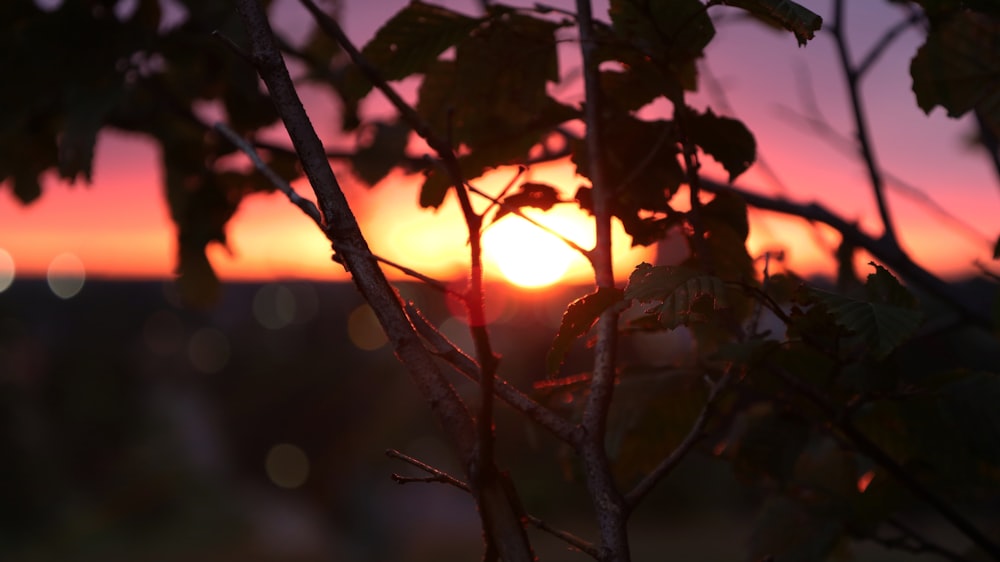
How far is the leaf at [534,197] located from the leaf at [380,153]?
5.35 ft

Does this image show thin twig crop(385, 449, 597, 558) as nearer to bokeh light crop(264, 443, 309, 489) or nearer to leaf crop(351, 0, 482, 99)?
leaf crop(351, 0, 482, 99)

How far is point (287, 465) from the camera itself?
16734mm

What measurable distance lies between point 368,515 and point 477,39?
13953 millimetres

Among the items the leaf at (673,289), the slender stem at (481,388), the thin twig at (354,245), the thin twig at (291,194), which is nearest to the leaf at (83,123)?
the thin twig at (291,194)

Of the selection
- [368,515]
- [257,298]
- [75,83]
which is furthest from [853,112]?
[257,298]

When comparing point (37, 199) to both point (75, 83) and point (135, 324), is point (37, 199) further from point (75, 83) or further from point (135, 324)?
point (135, 324)

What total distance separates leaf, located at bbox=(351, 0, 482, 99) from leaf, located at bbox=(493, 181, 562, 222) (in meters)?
0.28

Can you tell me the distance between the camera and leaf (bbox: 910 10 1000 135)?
4.72 ft

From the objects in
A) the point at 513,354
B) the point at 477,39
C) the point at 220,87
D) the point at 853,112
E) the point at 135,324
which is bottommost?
→ the point at 477,39

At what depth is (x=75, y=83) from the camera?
2.31m

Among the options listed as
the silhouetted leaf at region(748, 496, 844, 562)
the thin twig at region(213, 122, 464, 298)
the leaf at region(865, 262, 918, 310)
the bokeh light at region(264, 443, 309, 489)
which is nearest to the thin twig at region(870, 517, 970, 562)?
the silhouetted leaf at region(748, 496, 844, 562)

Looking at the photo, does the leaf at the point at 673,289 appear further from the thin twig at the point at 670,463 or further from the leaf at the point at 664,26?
the leaf at the point at 664,26

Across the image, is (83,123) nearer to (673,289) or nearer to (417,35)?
(417,35)

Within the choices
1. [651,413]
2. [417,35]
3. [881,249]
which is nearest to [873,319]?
[651,413]
